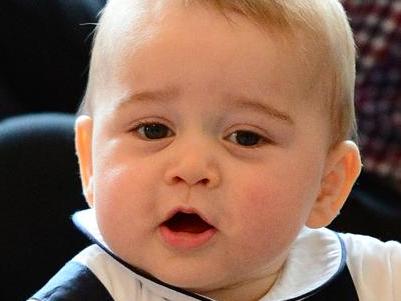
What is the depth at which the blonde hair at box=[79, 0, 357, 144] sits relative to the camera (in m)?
0.93

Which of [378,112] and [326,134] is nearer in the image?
[326,134]

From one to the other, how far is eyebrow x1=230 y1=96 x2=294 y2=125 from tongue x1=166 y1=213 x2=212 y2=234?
0.12m

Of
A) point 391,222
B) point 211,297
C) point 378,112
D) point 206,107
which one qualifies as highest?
point 206,107

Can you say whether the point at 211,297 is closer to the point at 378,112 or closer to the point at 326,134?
the point at 326,134

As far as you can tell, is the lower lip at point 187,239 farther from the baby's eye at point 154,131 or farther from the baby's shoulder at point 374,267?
the baby's shoulder at point 374,267

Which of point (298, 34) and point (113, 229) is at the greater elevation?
point (298, 34)

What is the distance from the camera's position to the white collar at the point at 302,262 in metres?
1.02

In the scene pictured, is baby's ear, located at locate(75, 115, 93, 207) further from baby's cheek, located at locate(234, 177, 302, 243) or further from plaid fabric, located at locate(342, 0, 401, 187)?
plaid fabric, located at locate(342, 0, 401, 187)

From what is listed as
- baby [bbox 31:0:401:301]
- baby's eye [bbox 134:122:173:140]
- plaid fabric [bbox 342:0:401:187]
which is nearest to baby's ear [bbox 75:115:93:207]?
baby [bbox 31:0:401:301]

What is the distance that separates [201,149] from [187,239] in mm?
90

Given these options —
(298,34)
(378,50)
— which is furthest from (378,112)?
(298,34)

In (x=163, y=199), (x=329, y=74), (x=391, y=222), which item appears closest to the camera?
(x=163, y=199)

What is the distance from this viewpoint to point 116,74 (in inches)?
38.0

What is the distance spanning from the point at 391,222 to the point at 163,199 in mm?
705
